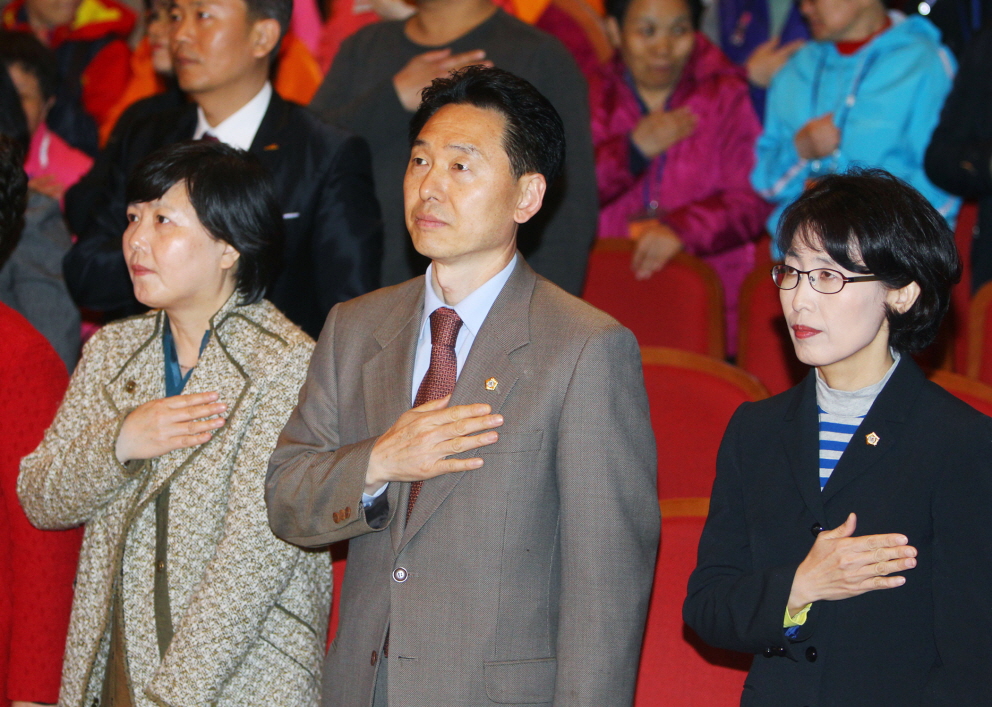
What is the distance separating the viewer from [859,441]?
1665 millimetres

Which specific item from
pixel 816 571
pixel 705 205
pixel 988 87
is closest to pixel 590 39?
pixel 705 205

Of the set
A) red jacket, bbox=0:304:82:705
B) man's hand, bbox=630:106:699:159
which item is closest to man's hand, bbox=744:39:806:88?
man's hand, bbox=630:106:699:159

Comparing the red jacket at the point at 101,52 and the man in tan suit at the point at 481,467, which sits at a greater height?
the red jacket at the point at 101,52

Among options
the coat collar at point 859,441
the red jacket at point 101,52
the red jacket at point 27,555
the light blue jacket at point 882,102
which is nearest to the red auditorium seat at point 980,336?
the light blue jacket at point 882,102

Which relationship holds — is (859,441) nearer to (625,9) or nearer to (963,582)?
(963,582)

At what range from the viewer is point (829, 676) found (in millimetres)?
1600

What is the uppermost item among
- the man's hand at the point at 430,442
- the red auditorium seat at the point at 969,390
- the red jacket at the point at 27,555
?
the red auditorium seat at the point at 969,390

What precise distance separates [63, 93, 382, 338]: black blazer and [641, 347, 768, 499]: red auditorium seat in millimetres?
755

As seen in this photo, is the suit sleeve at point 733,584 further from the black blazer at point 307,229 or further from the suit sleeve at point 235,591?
the black blazer at point 307,229

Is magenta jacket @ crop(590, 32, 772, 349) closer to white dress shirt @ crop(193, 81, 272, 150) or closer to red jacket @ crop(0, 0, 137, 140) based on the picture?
white dress shirt @ crop(193, 81, 272, 150)

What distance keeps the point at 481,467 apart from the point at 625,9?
8.94ft

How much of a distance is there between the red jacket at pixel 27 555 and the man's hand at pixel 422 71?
1.17 m

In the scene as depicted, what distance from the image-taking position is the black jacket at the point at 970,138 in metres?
3.13

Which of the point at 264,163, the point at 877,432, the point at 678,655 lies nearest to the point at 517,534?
the point at 678,655
